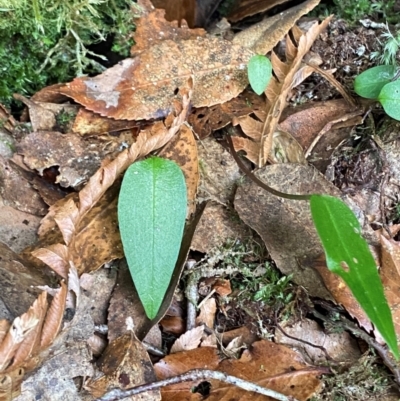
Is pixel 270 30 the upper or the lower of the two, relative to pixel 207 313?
upper

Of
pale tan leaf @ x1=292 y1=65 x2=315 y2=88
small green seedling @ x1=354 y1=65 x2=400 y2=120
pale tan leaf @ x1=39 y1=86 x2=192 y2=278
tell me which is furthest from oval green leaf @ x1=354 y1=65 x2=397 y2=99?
pale tan leaf @ x1=39 y1=86 x2=192 y2=278

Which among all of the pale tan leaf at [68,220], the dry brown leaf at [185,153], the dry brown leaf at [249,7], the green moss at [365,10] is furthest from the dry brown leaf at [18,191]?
the green moss at [365,10]

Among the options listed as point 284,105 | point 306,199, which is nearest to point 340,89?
point 284,105

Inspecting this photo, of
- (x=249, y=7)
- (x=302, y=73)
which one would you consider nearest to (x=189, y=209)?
(x=302, y=73)

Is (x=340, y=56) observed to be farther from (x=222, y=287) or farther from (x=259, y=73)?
(x=222, y=287)

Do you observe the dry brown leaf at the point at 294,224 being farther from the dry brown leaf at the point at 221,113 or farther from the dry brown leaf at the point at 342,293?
the dry brown leaf at the point at 221,113

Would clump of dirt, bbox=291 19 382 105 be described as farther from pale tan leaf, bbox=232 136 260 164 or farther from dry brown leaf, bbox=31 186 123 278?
dry brown leaf, bbox=31 186 123 278

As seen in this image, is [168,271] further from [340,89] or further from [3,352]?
[340,89]
